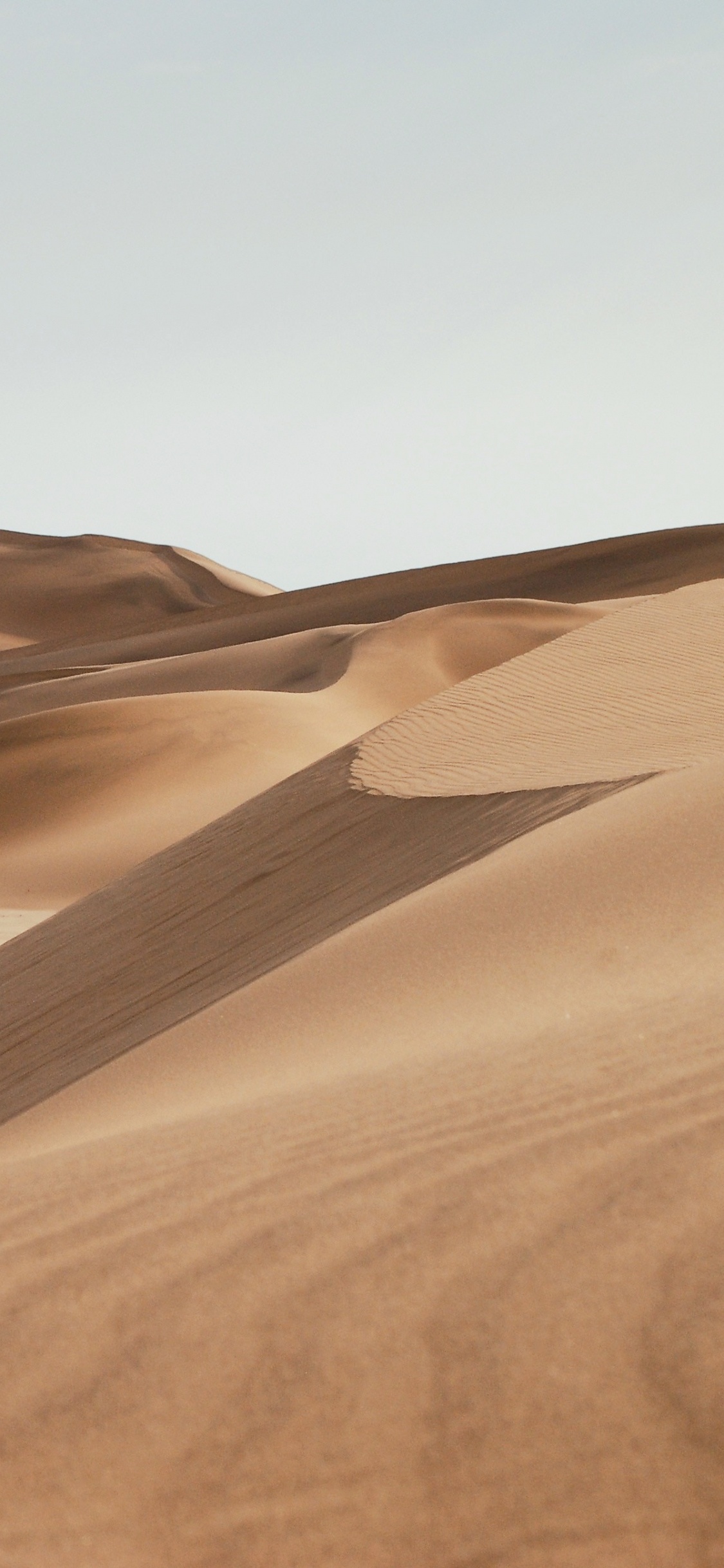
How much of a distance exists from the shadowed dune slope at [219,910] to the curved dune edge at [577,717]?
31 cm

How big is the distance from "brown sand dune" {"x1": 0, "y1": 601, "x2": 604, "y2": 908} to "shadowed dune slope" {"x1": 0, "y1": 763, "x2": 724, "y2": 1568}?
11.5m

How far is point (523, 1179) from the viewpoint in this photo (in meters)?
2.33

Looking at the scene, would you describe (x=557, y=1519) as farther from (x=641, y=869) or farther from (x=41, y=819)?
(x=41, y=819)

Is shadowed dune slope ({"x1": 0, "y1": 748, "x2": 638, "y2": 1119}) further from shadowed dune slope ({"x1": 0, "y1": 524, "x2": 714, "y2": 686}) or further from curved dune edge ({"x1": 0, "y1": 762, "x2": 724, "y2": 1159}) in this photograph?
shadowed dune slope ({"x1": 0, "y1": 524, "x2": 714, "y2": 686})

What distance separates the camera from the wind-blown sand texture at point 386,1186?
1787 millimetres

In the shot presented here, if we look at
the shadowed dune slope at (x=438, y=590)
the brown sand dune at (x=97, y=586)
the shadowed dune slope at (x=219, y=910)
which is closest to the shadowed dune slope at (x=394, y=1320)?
the shadowed dune slope at (x=219, y=910)

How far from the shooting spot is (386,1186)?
2.41 meters

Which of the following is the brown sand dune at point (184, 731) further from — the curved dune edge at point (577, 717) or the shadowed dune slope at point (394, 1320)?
the shadowed dune slope at point (394, 1320)

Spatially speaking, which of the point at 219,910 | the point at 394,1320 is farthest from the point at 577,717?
the point at 394,1320

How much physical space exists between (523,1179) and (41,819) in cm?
1530

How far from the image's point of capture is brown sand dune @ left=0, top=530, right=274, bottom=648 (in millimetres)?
55500

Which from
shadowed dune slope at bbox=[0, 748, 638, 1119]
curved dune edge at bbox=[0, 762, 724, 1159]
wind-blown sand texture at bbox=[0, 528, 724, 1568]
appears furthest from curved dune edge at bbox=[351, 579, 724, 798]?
curved dune edge at bbox=[0, 762, 724, 1159]

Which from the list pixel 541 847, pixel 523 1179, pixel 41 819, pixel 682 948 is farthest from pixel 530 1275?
pixel 41 819

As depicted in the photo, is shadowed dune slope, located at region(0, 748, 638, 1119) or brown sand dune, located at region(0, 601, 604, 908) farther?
brown sand dune, located at region(0, 601, 604, 908)
